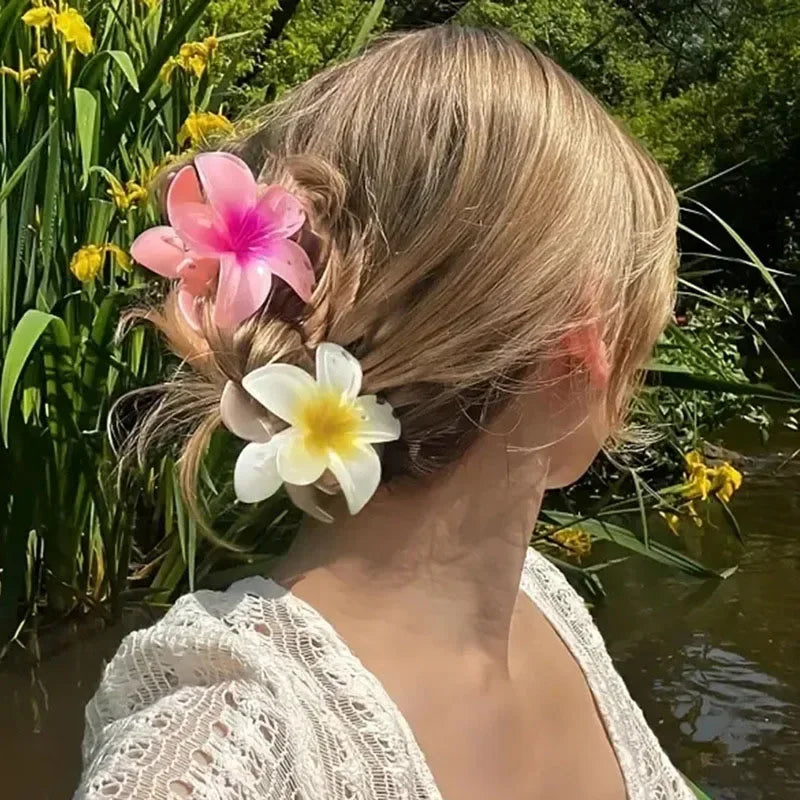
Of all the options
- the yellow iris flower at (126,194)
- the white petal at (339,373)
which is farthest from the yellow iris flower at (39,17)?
the white petal at (339,373)

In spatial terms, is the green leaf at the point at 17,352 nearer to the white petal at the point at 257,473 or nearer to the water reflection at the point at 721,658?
the white petal at the point at 257,473

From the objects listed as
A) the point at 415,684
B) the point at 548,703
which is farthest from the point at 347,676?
the point at 548,703

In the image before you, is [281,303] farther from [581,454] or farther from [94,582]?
[94,582]

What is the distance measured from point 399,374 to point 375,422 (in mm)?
42

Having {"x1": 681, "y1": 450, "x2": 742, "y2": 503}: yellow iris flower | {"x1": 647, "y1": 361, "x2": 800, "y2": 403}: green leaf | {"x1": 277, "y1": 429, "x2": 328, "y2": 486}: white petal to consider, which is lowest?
{"x1": 681, "y1": 450, "x2": 742, "y2": 503}: yellow iris flower

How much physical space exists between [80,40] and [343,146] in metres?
0.96

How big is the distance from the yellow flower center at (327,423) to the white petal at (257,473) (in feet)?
0.09

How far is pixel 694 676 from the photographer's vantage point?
2656 mm

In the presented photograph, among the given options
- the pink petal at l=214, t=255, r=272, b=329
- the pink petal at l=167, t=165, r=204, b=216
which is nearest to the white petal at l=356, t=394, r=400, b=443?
the pink petal at l=214, t=255, r=272, b=329

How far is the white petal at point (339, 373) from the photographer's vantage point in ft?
2.98

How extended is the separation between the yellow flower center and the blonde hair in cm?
4

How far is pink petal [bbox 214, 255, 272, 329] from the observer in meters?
0.93

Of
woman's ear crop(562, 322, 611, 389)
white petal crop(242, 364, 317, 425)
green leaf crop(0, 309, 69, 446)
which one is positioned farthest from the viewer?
green leaf crop(0, 309, 69, 446)

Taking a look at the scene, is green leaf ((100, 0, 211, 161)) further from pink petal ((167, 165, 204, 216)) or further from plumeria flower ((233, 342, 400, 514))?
plumeria flower ((233, 342, 400, 514))
